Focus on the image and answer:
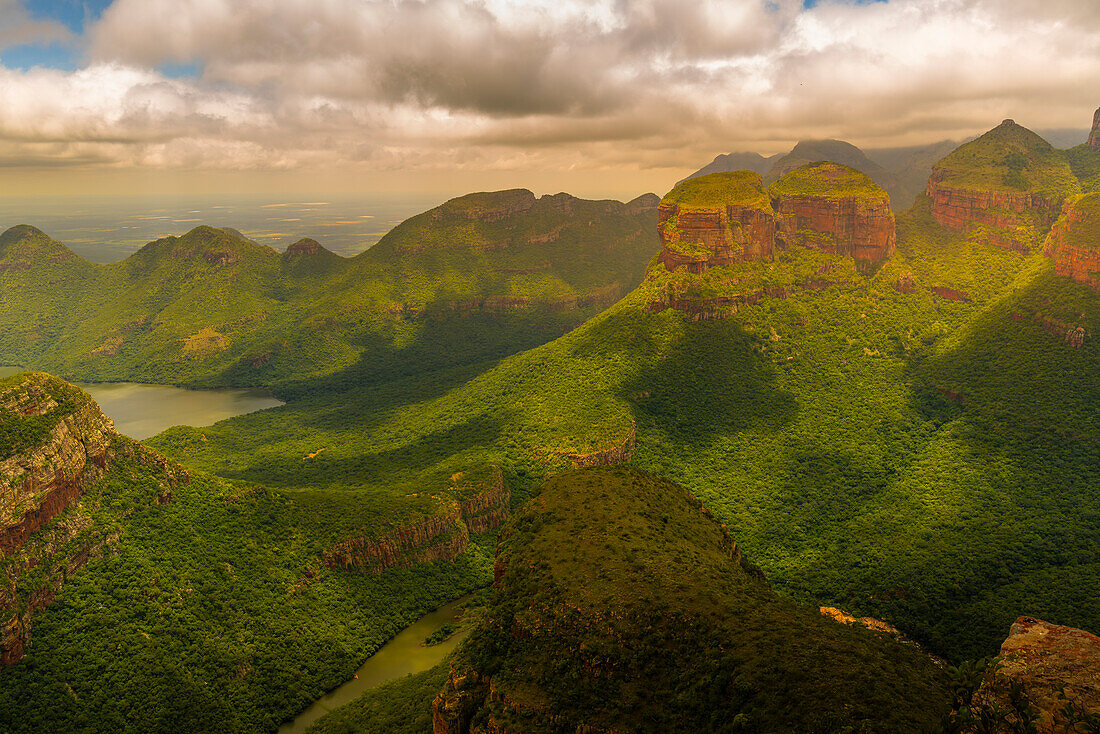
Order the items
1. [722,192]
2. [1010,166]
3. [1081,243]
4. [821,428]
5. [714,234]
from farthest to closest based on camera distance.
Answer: [1010,166] → [722,192] → [714,234] → [821,428] → [1081,243]

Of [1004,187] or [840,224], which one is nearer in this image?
[840,224]

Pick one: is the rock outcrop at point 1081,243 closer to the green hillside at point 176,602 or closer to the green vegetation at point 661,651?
the green vegetation at point 661,651

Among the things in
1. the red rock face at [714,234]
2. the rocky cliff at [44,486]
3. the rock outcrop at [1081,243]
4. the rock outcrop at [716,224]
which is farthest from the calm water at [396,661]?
the rock outcrop at [1081,243]

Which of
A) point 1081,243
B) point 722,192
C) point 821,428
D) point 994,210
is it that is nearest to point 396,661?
point 821,428

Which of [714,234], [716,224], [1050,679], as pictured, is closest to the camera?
[1050,679]

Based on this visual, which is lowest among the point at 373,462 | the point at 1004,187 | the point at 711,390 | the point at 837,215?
the point at 373,462

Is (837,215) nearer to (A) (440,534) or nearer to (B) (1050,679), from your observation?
(A) (440,534)

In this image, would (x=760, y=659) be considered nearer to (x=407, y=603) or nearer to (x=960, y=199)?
(x=407, y=603)
